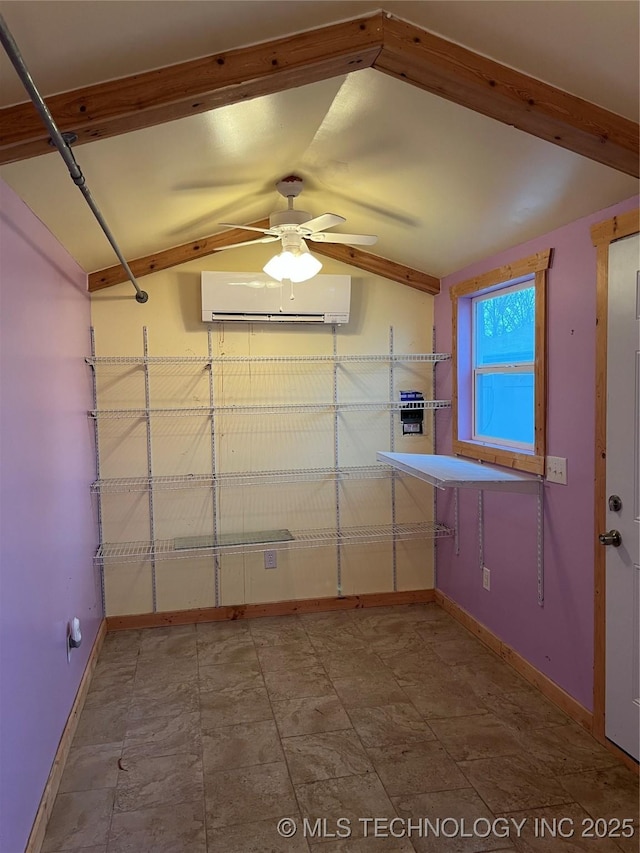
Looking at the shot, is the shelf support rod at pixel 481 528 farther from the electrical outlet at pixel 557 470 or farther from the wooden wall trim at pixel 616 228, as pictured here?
the wooden wall trim at pixel 616 228

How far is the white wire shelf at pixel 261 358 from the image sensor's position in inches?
144

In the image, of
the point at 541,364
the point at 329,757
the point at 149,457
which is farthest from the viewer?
the point at 149,457

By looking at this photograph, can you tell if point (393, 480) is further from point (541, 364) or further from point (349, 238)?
point (349, 238)

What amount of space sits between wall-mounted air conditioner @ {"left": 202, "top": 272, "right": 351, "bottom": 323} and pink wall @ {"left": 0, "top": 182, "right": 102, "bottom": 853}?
87 centimetres

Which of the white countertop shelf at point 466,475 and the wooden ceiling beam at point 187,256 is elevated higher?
the wooden ceiling beam at point 187,256

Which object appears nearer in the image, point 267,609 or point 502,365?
point 502,365

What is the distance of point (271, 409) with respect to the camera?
→ 12.8 feet

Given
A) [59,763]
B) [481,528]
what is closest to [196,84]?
[59,763]

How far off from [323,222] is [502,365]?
57.3 inches

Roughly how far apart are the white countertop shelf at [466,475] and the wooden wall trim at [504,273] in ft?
3.43

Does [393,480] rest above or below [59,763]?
above

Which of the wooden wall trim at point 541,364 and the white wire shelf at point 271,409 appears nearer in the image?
the wooden wall trim at point 541,364

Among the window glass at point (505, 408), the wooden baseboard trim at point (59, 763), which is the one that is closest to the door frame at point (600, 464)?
the window glass at point (505, 408)

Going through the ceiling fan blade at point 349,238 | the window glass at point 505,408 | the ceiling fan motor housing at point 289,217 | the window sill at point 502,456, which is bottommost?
the window sill at point 502,456
